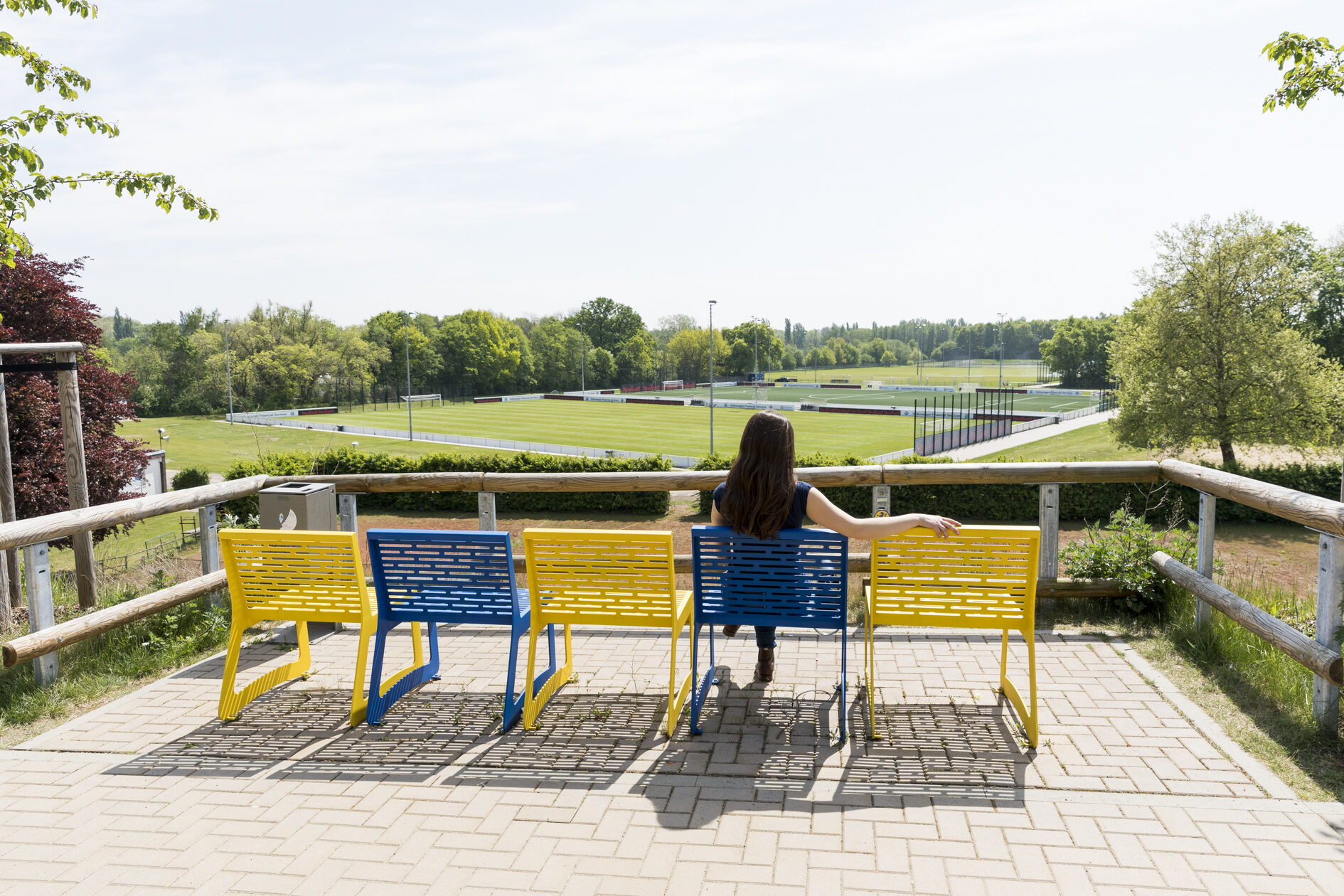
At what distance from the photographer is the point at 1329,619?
4.13m

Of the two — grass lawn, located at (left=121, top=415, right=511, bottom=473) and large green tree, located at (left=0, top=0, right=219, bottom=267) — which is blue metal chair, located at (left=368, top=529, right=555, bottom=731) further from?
grass lawn, located at (left=121, top=415, right=511, bottom=473)

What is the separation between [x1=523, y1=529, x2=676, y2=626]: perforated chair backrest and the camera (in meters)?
4.31

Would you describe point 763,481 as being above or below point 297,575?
above

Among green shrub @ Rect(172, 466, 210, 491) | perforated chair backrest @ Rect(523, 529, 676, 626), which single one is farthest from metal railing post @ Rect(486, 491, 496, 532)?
green shrub @ Rect(172, 466, 210, 491)

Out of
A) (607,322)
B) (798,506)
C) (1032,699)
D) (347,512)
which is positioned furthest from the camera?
(607,322)

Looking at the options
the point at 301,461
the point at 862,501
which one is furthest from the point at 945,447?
the point at 301,461

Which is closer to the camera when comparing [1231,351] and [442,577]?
[442,577]

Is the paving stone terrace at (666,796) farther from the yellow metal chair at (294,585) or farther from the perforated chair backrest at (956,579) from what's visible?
the perforated chair backrest at (956,579)

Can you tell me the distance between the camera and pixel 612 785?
3746 mm

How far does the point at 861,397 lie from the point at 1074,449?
234 feet

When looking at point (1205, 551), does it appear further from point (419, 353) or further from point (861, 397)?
point (861, 397)

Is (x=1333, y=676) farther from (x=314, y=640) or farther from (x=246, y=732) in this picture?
(x=314, y=640)

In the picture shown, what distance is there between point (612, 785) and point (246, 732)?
2.01m

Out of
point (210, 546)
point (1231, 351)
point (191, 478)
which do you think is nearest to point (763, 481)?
point (210, 546)
